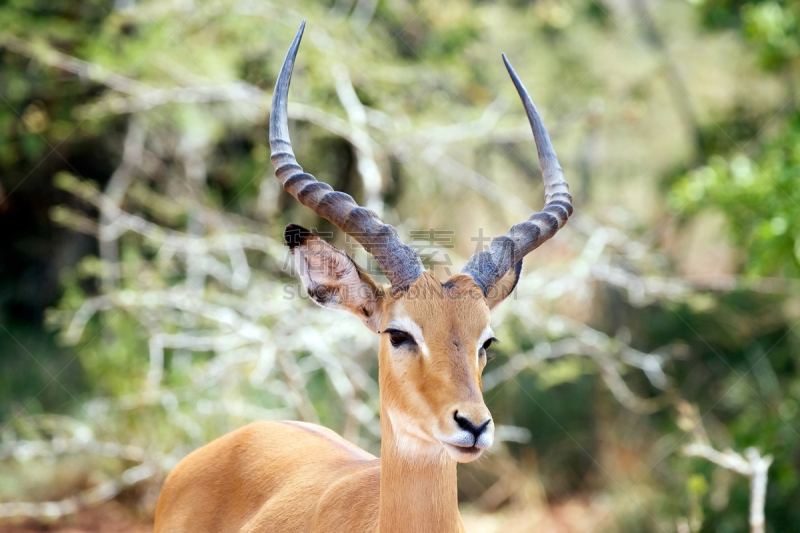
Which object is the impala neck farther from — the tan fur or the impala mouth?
the impala mouth

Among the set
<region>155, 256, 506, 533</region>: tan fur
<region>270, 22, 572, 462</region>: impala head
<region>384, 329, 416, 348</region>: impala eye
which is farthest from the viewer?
<region>384, 329, 416, 348</region>: impala eye

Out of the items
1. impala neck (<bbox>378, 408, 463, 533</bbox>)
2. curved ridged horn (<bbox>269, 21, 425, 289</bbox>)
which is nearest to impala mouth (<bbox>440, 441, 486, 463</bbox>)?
impala neck (<bbox>378, 408, 463, 533</bbox>)

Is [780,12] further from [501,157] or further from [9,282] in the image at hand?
[9,282]

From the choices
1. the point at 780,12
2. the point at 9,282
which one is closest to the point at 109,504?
the point at 9,282

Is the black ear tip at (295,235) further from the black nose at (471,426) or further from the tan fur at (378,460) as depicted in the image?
the black nose at (471,426)

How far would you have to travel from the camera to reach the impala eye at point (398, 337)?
136 inches

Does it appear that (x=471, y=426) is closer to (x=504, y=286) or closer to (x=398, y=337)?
(x=398, y=337)

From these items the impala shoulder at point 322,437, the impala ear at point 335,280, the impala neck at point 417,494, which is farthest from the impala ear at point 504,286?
the impala shoulder at point 322,437

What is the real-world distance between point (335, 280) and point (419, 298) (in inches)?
22.6

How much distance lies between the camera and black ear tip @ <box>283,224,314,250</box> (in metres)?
3.69

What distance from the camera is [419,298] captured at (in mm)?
3521

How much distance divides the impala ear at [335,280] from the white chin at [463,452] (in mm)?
937

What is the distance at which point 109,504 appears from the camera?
900cm

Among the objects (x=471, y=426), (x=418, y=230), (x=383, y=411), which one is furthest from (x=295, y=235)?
(x=418, y=230)
